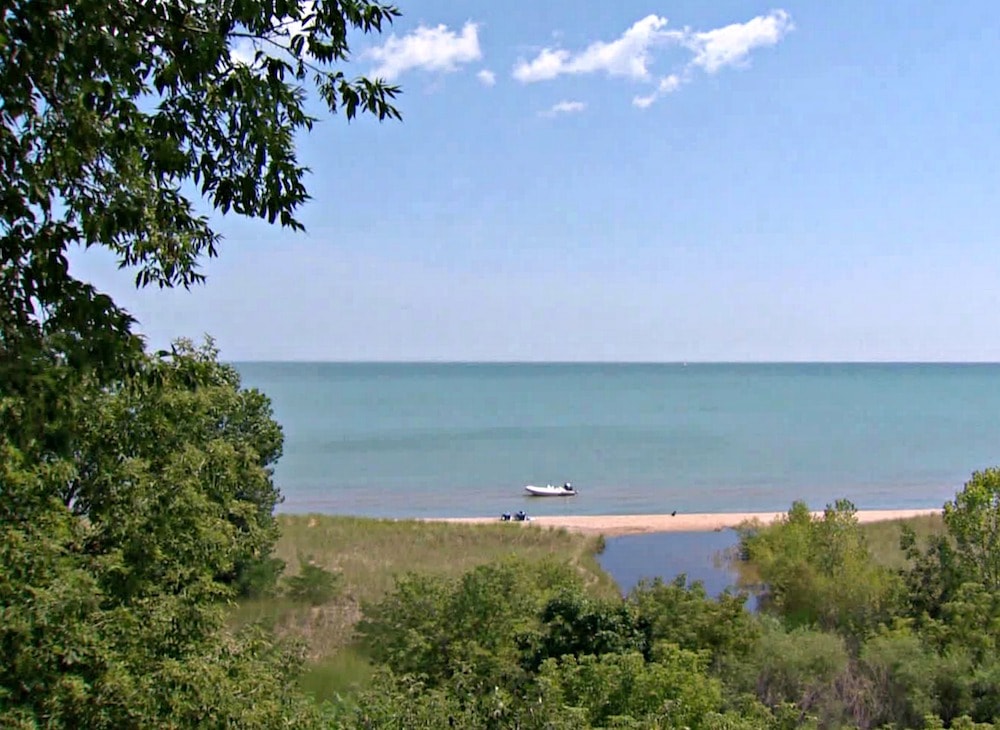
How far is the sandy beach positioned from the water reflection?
3.77 feet

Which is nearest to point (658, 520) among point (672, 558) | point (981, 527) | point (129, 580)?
point (672, 558)

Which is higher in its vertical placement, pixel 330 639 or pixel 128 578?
pixel 128 578

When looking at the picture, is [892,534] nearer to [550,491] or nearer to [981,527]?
[981,527]

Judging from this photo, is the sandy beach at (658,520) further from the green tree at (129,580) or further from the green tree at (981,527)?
the green tree at (129,580)

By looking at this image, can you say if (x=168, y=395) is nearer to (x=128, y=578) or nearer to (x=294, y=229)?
(x=128, y=578)

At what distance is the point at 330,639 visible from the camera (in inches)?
688

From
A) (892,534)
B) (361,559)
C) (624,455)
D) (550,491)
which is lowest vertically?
(361,559)

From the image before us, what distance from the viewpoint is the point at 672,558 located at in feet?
88.3

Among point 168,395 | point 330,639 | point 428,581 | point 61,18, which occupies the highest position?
point 61,18

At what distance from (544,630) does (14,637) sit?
8117mm

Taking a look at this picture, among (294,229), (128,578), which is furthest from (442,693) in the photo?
(294,229)

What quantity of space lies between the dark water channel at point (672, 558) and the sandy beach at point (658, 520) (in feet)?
3.77

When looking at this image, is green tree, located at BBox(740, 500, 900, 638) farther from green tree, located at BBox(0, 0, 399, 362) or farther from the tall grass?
green tree, located at BBox(0, 0, 399, 362)

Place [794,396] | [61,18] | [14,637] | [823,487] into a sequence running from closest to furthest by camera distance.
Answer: [61,18] → [14,637] → [823,487] → [794,396]
